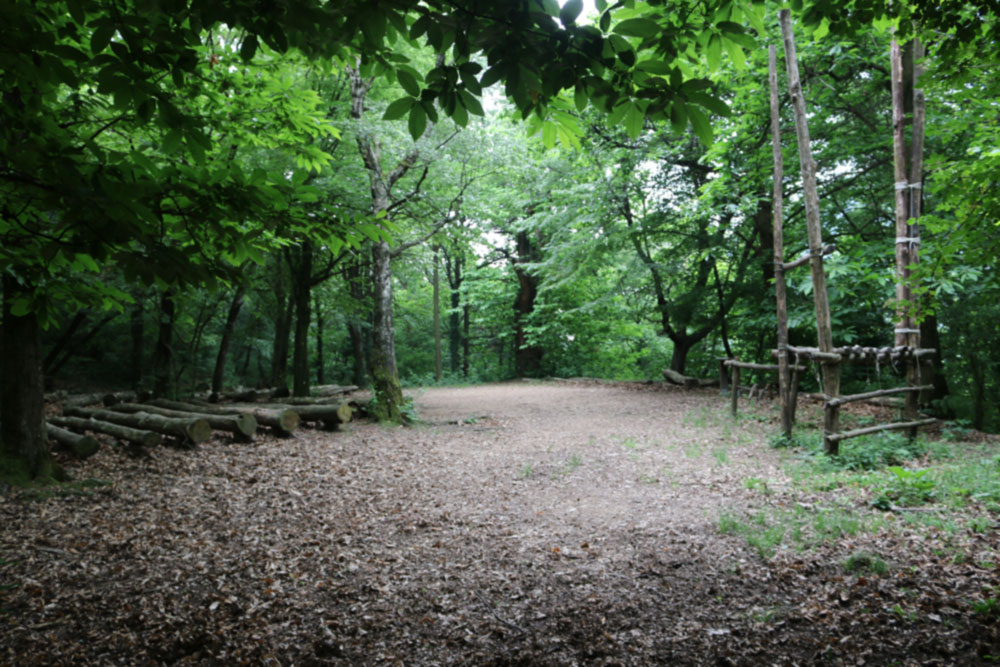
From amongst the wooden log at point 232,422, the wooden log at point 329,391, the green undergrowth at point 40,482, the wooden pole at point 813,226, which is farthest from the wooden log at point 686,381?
the green undergrowth at point 40,482

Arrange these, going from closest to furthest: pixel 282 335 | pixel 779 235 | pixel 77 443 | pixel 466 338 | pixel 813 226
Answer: pixel 77 443 → pixel 813 226 → pixel 779 235 → pixel 282 335 → pixel 466 338

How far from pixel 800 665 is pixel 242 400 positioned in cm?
1350

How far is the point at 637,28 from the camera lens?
6.03 ft

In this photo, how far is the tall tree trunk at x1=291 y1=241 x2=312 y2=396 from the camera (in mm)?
13352

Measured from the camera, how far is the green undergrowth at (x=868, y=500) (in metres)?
4.16

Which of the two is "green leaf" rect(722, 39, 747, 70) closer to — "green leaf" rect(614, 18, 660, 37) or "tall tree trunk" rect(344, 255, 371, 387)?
"green leaf" rect(614, 18, 660, 37)

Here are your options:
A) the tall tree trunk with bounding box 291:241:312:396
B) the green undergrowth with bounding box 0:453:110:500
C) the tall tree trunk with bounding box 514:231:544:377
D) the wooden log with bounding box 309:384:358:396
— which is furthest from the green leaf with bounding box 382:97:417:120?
the tall tree trunk with bounding box 514:231:544:377

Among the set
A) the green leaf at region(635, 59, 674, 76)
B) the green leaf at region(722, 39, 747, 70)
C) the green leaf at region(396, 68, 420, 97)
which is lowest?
the green leaf at region(635, 59, 674, 76)

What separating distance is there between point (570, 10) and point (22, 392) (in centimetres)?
627

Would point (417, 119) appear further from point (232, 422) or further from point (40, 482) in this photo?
point (232, 422)

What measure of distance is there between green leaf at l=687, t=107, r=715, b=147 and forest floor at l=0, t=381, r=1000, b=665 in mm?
2513

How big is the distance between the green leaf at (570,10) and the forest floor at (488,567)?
292cm

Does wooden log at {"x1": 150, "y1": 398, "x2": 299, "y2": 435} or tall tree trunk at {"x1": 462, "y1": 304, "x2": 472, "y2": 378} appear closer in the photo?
wooden log at {"x1": 150, "y1": 398, "x2": 299, "y2": 435}

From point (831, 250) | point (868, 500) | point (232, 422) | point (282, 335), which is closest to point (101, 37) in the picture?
point (868, 500)
